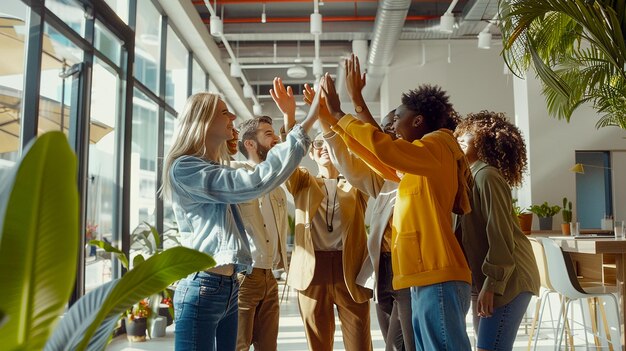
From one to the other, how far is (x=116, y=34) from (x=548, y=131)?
5692mm

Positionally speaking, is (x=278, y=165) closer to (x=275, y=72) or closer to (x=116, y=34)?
(x=116, y=34)

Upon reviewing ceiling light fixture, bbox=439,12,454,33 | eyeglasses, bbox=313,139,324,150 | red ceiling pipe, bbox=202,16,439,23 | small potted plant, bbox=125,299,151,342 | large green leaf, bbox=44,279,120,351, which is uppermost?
red ceiling pipe, bbox=202,16,439,23

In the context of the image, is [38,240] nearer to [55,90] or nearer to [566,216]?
[55,90]

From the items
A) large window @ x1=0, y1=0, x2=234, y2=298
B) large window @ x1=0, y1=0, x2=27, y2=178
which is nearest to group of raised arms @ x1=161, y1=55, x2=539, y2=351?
large window @ x1=0, y1=0, x2=234, y2=298

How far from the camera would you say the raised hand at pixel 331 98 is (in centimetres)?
197

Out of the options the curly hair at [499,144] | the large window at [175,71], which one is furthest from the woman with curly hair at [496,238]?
the large window at [175,71]

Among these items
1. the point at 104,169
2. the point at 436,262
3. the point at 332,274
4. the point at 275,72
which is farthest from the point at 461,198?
the point at 275,72

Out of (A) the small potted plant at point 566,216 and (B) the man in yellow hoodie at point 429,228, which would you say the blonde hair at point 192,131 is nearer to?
(B) the man in yellow hoodie at point 429,228

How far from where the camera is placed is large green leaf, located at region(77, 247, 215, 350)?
798 mm

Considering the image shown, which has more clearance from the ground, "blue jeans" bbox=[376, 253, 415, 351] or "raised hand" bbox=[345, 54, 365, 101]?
"raised hand" bbox=[345, 54, 365, 101]

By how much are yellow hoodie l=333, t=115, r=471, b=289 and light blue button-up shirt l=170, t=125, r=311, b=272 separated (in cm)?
23

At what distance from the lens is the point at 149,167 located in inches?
296

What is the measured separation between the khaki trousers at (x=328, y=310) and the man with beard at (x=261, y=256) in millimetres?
161

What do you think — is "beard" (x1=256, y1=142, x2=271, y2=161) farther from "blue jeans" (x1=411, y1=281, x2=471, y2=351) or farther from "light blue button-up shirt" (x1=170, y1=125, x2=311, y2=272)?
"blue jeans" (x1=411, y1=281, x2=471, y2=351)
